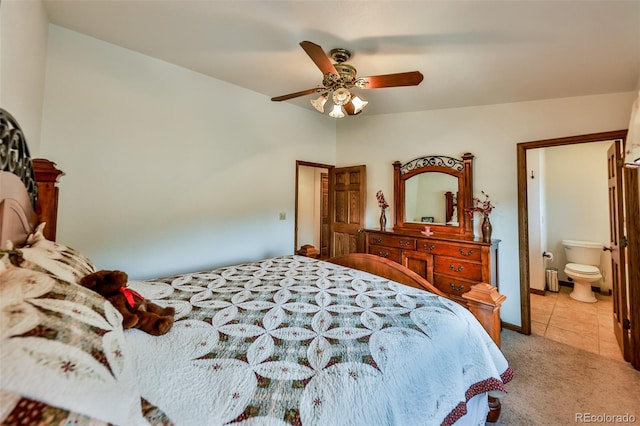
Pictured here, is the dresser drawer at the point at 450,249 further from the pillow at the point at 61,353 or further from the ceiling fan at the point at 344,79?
the pillow at the point at 61,353

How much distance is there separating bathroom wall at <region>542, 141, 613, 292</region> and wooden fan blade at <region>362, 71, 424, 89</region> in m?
3.76

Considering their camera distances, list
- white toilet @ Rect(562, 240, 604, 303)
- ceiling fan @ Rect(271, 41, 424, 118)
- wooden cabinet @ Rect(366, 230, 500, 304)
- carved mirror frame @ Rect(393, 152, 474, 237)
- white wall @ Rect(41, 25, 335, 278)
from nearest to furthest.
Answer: ceiling fan @ Rect(271, 41, 424, 118)
white wall @ Rect(41, 25, 335, 278)
wooden cabinet @ Rect(366, 230, 500, 304)
carved mirror frame @ Rect(393, 152, 474, 237)
white toilet @ Rect(562, 240, 604, 303)

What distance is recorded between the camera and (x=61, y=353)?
533mm

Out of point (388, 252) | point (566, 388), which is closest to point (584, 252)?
point (566, 388)

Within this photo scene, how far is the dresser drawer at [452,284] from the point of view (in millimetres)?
2771

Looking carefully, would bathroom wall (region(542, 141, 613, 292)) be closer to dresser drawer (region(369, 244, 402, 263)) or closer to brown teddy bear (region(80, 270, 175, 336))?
dresser drawer (region(369, 244, 402, 263))

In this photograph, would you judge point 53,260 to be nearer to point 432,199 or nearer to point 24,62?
point 24,62

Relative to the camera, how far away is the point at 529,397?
73.0 inches

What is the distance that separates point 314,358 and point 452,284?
96.0 inches

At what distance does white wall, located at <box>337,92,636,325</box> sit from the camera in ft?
8.25

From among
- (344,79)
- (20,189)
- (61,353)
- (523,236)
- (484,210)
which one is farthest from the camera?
(484,210)

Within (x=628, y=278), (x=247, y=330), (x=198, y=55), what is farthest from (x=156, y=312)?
(x=628, y=278)

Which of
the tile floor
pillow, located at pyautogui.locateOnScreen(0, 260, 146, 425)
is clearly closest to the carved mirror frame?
the tile floor

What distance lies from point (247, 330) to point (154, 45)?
8.35 ft
